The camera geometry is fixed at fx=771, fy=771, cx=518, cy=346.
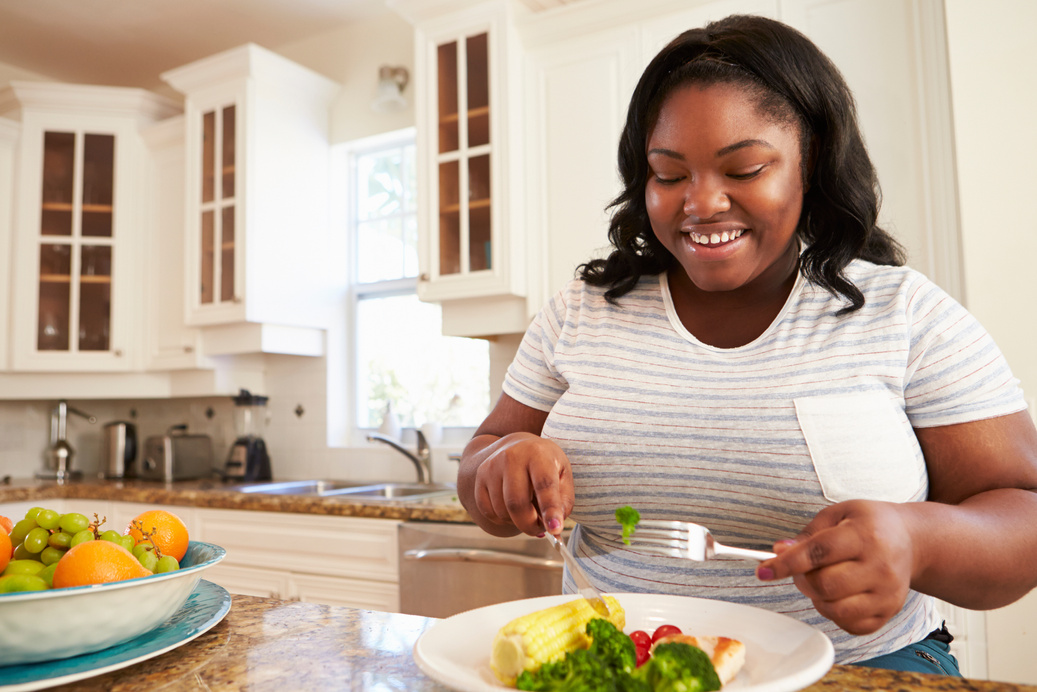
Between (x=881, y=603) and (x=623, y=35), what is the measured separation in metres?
2.09

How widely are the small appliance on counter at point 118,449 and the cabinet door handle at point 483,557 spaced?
6.24 ft

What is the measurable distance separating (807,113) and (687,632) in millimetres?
637

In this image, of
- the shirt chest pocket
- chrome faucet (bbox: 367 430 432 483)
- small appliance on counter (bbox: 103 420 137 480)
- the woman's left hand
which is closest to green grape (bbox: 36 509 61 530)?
the woman's left hand

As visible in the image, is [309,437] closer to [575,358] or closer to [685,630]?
[575,358]

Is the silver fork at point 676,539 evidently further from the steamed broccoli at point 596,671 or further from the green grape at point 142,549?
the green grape at point 142,549

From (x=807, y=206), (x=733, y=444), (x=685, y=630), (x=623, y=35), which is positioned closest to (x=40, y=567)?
(x=685, y=630)

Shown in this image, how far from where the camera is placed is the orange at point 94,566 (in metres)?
0.68

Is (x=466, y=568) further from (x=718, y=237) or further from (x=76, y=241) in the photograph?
(x=76, y=241)

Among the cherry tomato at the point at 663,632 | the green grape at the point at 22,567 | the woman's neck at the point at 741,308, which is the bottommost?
the cherry tomato at the point at 663,632

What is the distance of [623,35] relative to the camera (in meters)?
2.37

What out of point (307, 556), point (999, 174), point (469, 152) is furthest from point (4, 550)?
point (469, 152)

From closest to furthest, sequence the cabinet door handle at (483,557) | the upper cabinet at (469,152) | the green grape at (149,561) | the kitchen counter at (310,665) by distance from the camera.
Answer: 1. the kitchen counter at (310,665)
2. the green grape at (149,561)
3. the cabinet door handle at (483,557)
4. the upper cabinet at (469,152)

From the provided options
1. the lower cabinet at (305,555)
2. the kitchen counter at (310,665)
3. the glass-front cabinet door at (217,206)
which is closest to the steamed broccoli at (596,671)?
the kitchen counter at (310,665)

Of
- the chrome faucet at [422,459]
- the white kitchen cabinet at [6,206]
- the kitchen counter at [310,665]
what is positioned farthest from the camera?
the white kitchen cabinet at [6,206]
